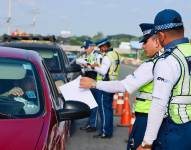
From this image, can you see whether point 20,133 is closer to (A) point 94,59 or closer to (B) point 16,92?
(B) point 16,92

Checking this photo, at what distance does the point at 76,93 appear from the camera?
5.94 metres

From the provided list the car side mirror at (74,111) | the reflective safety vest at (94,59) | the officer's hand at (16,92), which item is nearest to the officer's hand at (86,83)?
the car side mirror at (74,111)

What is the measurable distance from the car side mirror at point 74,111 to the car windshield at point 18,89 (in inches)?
8.2

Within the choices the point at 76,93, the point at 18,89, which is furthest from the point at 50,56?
the point at 18,89

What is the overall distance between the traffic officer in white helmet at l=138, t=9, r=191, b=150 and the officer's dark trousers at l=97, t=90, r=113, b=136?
6645 millimetres

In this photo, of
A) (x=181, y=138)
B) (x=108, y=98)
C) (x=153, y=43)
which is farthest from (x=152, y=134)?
(x=108, y=98)

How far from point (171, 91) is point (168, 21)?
21.5 inches

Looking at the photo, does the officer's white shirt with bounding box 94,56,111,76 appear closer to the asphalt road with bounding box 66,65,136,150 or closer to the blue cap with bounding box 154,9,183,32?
the asphalt road with bounding box 66,65,136,150

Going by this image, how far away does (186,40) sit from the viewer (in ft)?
16.1

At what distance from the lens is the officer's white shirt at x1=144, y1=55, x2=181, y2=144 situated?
182 inches

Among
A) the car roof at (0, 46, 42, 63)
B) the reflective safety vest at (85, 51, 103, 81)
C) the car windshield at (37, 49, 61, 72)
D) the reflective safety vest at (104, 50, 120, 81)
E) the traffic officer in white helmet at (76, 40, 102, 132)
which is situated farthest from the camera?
the reflective safety vest at (85, 51, 103, 81)

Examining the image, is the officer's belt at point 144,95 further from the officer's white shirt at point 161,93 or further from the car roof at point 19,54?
the car roof at point 19,54

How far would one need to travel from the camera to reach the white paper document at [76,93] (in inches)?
231

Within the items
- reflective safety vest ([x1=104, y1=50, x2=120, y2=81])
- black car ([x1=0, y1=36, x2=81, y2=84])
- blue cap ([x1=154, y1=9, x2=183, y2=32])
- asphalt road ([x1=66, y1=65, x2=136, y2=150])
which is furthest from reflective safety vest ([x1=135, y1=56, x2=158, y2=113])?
reflective safety vest ([x1=104, y1=50, x2=120, y2=81])
